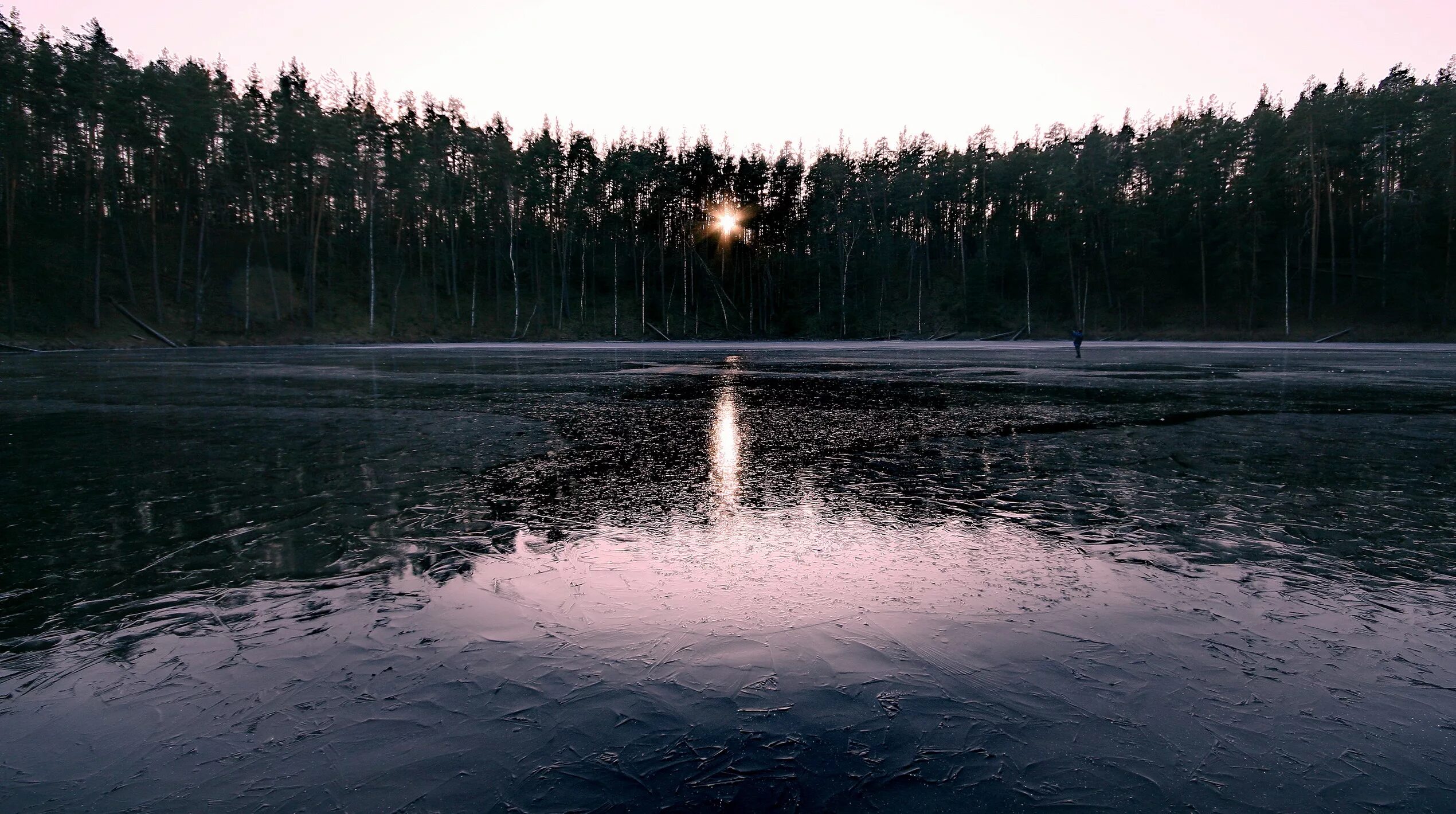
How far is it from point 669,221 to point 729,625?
80.4m

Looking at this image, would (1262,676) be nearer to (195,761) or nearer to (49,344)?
(195,761)

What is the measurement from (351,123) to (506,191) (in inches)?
557

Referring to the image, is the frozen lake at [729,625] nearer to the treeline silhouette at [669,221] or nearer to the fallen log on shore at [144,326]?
the fallen log on shore at [144,326]

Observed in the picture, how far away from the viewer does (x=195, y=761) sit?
2.94 m

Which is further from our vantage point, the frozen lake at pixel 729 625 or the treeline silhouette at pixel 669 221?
the treeline silhouette at pixel 669 221

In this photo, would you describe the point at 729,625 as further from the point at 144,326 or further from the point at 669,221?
the point at 669,221

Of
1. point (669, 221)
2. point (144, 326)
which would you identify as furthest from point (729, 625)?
point (669, 221)

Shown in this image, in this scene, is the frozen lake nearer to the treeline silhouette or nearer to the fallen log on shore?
the fallen log on shore

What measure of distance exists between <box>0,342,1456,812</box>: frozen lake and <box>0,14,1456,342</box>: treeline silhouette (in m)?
53.0

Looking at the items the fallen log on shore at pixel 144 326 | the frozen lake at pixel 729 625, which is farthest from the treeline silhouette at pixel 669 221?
the frozen lake at pixel 729 625

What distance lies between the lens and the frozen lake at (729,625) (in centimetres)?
284

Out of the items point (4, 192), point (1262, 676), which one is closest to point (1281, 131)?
point (1262, 676)

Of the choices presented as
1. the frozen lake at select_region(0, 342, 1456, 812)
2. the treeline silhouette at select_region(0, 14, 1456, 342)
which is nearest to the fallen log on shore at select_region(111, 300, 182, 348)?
the treeline silhouette at select_region(0, 14, 1456, 342)

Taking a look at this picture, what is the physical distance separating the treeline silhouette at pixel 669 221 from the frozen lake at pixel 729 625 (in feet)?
174
